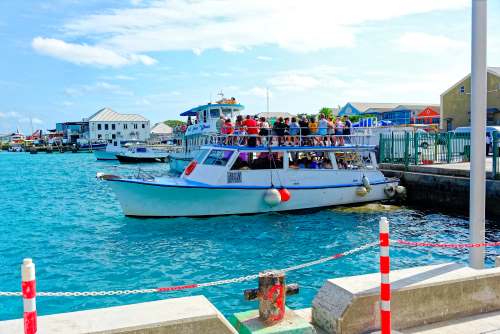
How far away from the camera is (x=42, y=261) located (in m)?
13.0

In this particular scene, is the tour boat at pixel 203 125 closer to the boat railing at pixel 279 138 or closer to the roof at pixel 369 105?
the boat railing at pixel 279 138

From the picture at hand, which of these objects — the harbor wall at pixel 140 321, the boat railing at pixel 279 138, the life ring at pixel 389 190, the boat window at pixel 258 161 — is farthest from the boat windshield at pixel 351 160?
the harbor wall at pixel 140 321

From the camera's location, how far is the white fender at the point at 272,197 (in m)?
16.9

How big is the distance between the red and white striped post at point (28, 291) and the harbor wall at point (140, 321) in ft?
1.04

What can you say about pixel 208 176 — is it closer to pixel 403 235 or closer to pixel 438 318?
pixel 403 235

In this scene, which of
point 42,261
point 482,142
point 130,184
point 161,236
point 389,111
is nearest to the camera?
point 482,142

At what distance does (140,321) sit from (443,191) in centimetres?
1800

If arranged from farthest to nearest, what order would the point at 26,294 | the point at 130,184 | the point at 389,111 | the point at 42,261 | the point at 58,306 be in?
the point at 389,111 → the point at 130,184 → the point at 42,261 → the point at 58,306 → the point at 26,294

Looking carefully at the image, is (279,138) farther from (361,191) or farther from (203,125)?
(203,125)

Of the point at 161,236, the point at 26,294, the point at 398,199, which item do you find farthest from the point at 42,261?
the point at 398,199

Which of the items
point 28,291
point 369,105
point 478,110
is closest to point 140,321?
point 28,291

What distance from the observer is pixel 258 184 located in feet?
→ 57.7

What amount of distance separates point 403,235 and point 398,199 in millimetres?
6099

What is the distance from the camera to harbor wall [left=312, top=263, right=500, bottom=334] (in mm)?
4992
